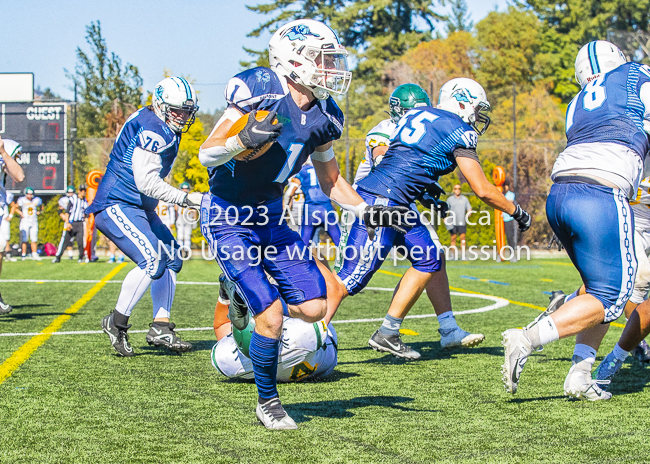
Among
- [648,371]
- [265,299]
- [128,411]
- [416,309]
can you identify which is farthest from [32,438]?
[416,309]

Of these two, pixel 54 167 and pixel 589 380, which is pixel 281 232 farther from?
pixel 54 167

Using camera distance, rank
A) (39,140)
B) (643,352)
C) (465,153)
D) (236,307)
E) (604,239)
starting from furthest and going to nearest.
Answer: (39,140)
(643,352)
(465,153)
(236,307)
(604,239)

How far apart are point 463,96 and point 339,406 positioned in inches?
100

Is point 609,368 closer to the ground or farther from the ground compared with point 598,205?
closer to the ground

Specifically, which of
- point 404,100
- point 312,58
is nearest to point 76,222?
point 404,100

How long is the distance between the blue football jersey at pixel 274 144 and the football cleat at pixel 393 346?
2142 mm

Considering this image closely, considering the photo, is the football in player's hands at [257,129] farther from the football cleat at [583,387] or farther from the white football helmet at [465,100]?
the white football helmet at [465,100]

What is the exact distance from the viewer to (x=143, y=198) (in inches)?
225

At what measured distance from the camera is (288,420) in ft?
11.5

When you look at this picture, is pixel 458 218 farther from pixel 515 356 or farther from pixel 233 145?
pixel 233 145

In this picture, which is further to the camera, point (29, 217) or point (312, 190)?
point (29, 217)

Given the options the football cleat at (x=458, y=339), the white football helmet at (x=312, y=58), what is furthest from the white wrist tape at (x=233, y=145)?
the football cleat at (x=458, y=339)

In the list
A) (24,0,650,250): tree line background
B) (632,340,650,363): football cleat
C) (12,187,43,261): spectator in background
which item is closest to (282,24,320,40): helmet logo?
(632,340,650,363): football cleat

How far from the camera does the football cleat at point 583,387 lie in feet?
13.2
